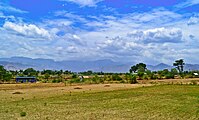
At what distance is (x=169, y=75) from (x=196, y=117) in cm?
11635

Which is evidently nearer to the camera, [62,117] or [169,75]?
[62,117]

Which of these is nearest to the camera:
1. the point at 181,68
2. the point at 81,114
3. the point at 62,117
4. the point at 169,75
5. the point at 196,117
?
the point at 196,117

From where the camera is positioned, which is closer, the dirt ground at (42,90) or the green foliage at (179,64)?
the dirt ground at (42,90)

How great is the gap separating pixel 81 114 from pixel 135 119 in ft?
16.0

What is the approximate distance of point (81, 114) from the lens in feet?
83.9

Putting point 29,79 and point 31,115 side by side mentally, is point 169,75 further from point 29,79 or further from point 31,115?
point 31,115

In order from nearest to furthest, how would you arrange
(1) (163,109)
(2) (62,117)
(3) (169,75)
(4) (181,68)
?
1. (2) (62,117)
2. (1) (163,109)
3. (3) (169,75)
4. (4) (181,68)

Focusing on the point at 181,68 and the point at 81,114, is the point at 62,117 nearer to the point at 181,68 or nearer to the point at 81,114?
the point at 81,114

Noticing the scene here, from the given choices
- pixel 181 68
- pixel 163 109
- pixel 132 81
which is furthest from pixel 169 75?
pixel 163 109

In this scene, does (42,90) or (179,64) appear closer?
(42,90)

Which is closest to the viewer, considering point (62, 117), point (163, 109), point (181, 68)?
point (62, 117)

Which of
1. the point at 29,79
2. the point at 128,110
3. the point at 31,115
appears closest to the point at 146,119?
the point at 128,110

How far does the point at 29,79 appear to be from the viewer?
12562cm

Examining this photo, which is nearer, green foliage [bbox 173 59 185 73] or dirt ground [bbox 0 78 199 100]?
dirt ground [bbox 0 78 199 100]
